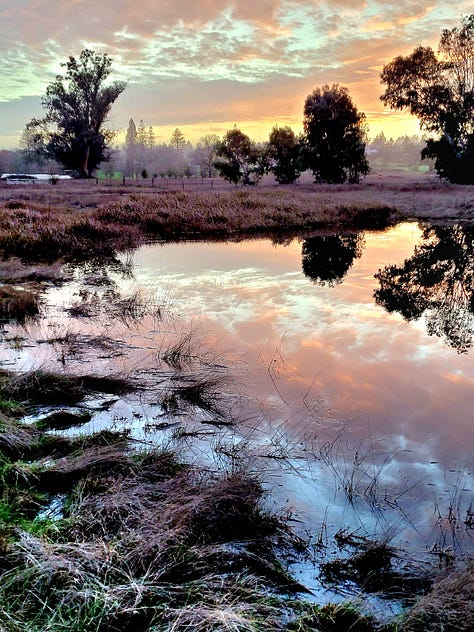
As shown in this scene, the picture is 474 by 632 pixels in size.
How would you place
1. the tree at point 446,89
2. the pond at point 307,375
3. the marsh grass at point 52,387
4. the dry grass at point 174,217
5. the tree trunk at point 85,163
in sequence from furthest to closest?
the tree trunk at point 85,163, the tree at point 446,89, the dry grass at point 174,217, the marsh grass at point 52,387, the pond at point 307,375

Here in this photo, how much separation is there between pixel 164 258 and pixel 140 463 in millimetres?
13702

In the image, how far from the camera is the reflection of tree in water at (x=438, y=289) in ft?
32.9

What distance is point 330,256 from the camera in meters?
18.5

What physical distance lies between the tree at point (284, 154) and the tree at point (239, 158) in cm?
105

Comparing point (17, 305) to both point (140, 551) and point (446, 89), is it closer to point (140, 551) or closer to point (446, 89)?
point (140, 551)

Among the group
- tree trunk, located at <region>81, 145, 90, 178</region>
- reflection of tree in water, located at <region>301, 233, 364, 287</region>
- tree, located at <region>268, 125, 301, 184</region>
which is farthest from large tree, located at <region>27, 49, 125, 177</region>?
reflection of tree in water, located at <region>301, 233, 364, 287</region>

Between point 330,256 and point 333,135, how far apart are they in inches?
1371

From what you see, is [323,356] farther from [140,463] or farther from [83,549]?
[83,549]

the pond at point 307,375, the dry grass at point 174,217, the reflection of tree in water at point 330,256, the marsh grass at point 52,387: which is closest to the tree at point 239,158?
the dry grass at point 174,217

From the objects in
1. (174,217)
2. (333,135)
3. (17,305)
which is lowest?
(17,305)

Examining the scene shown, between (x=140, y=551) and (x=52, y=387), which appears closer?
(x=140, y=551)

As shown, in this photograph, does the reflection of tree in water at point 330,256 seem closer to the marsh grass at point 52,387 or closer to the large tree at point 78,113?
the marsh grass at point 52,387

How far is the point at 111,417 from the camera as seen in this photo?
593cm

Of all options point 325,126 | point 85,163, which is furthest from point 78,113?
point 325,126
